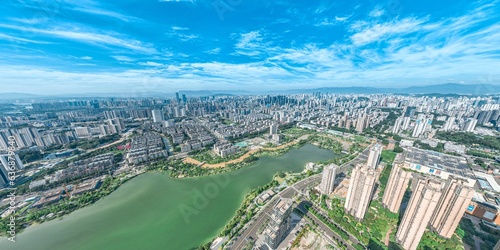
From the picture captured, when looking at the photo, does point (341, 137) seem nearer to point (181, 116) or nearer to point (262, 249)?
point (262, 249)

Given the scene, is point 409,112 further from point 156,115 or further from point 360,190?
point 156,115

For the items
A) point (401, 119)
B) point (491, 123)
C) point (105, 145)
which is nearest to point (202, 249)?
point (105, 145)

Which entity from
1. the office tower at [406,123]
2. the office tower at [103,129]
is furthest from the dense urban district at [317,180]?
the office tower at [406,123]

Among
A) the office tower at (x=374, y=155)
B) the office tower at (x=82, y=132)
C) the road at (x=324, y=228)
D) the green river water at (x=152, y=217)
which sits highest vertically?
the office tower at (x=374, y=155)

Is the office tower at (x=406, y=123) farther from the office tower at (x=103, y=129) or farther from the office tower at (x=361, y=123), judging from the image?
the office tower at (x=103, y=129)


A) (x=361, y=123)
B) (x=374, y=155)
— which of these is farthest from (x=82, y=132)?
(x=361, y=123)

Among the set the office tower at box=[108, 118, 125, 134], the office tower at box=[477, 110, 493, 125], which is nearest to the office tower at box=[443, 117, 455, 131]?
the office tower at box=[477, 110, 493, 125]

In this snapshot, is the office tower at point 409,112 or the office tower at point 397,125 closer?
the office tower at point 397,125
